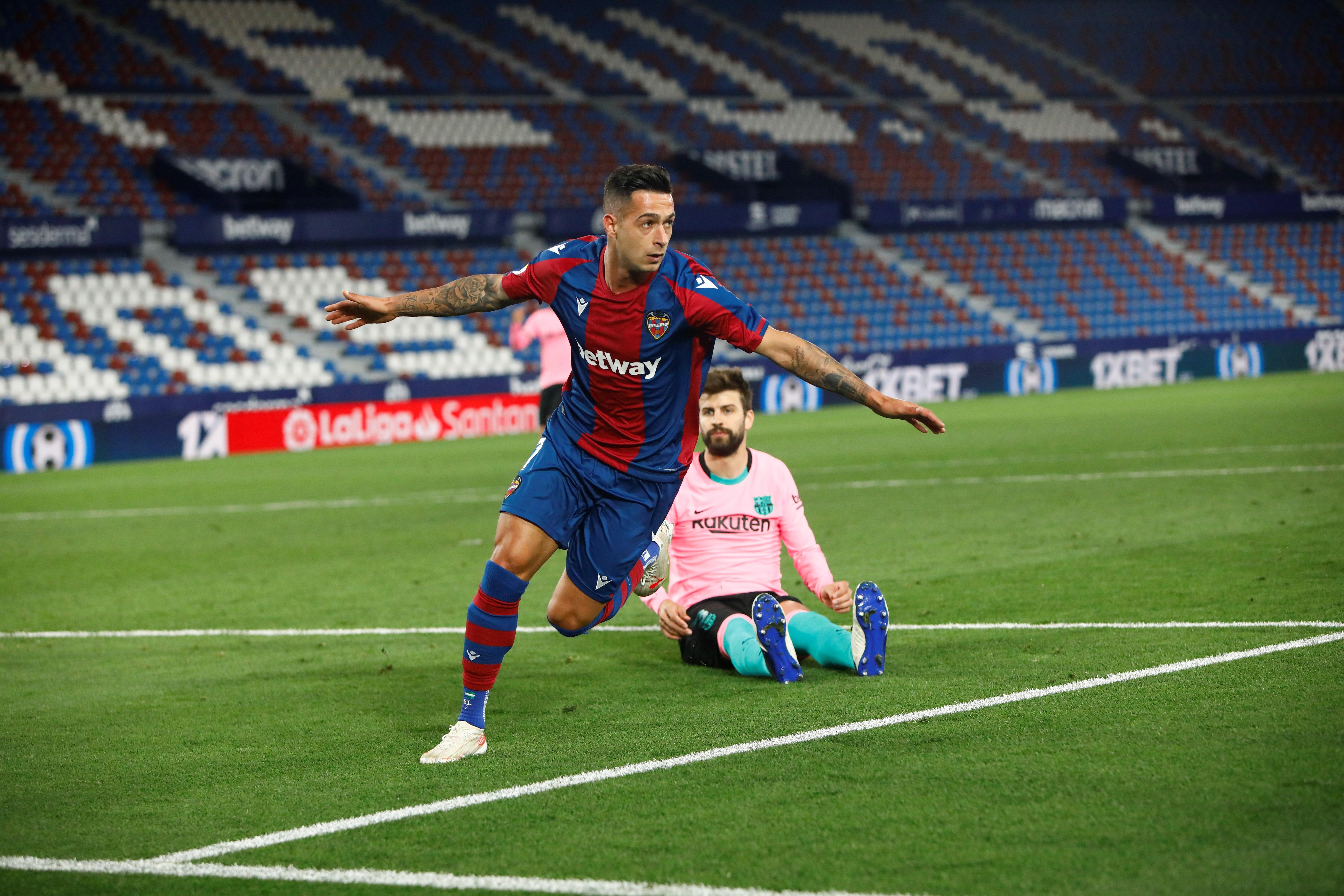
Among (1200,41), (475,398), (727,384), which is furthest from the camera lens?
(1200,41)

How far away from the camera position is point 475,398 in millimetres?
26812

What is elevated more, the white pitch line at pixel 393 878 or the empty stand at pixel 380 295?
the empty stand at pixel 380 295

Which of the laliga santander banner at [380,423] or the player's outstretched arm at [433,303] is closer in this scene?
the player's outstretched arm at [433,303]

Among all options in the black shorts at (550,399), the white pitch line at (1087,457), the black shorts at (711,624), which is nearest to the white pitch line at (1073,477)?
the white pitch line at (1087,457)

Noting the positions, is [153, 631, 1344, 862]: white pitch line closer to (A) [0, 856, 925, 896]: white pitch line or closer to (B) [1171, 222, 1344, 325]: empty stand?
(A) [0, 856, 925, 896]: white pitch line

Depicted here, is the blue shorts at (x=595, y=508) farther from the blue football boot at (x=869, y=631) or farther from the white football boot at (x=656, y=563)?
the blue football boot at (x=869, y=631)

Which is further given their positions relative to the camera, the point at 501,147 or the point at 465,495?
the point at 501,147

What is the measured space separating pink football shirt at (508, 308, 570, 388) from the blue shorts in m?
7.28

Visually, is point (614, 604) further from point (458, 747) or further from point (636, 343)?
point (636, 343)

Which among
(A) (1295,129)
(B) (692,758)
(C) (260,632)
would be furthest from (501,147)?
(B) (692,758)

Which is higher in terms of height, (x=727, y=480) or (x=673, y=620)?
(x=727, y=480)

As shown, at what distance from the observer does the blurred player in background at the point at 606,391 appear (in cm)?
520

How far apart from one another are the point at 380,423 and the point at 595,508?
20899 millimetres

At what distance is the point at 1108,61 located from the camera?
48.9m
